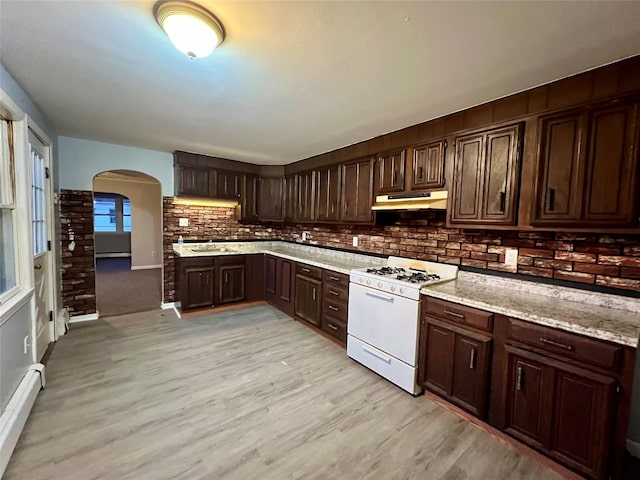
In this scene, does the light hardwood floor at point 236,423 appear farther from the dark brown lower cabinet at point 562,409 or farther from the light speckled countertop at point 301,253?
the light speckled countertop at point 301,253

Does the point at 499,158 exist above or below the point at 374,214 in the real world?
above

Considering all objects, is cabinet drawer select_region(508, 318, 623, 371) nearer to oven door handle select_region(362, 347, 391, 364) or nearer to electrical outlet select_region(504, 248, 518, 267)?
electrical outlet select_region(504, 248, 518, 267)

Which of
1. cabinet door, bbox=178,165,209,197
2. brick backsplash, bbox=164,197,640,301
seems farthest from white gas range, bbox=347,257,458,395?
cabinet door, bbox=178,165,209,197

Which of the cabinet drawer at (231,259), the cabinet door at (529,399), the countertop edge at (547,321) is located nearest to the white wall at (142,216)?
the cabinet drawer at (231,259)

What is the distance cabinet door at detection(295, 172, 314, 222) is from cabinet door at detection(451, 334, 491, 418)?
2670mm

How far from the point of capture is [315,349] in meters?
3.13

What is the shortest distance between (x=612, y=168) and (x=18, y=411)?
3.99 m

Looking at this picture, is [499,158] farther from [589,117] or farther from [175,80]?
[175,80]

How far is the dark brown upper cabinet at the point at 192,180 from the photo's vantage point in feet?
13.5

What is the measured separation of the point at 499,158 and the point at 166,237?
4.36 metres

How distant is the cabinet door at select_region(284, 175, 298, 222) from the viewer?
450 centimetres

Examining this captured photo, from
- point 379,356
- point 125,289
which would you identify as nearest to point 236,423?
point 379,356

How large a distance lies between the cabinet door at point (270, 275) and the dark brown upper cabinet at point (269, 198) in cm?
76

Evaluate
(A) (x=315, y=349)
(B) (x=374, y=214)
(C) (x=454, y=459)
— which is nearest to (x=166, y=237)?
(A) (x=315, y=349)
